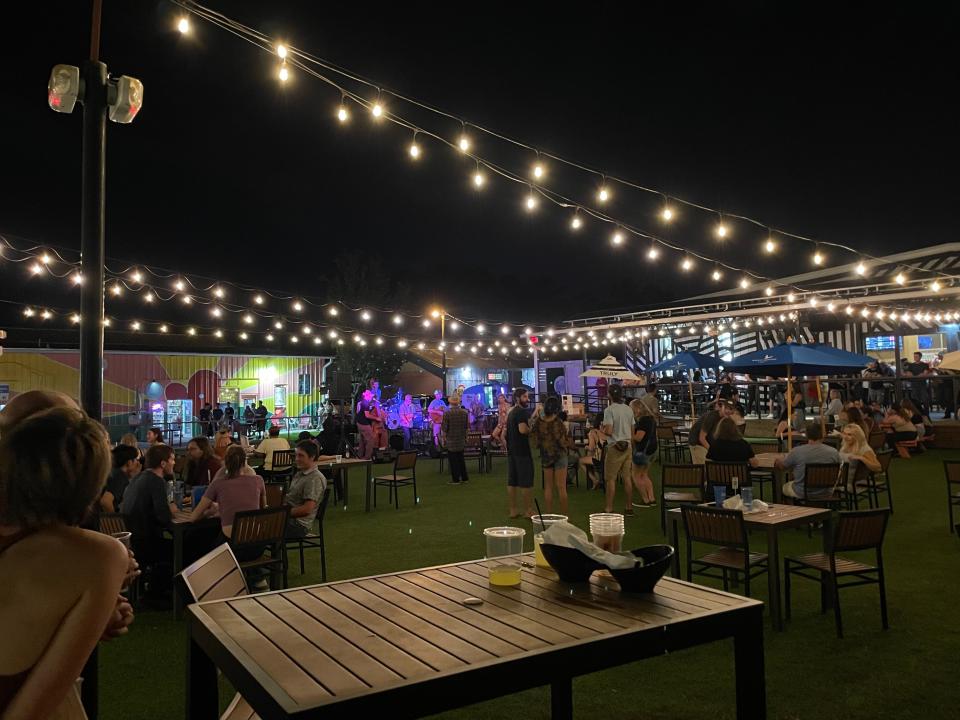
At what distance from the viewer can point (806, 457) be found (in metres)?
6.61

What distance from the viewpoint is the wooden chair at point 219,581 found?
2.30 metres

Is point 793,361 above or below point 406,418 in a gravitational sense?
above

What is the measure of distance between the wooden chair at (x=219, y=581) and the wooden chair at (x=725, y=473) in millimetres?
5251

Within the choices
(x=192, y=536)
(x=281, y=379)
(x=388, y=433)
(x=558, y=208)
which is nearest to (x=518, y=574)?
(x=192, y=536)

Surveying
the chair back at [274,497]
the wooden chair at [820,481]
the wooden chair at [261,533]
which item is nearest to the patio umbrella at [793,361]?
the wooden chair at [820,481]

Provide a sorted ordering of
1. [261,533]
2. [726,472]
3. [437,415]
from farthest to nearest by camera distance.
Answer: [437,415]
[726,472]
[261,533]

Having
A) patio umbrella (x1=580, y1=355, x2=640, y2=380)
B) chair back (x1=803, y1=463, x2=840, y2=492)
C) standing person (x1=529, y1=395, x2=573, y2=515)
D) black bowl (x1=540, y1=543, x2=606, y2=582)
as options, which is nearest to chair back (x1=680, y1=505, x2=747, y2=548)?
chair back (x1=803, y1=463, x2=840, y2=492)

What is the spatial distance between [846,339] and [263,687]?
2545 centimetres

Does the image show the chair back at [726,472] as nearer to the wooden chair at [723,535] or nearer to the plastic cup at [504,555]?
the wooden chair at [723,535]

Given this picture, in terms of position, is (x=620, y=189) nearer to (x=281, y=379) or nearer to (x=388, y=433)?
(x=388, y=433)

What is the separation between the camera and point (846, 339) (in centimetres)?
2323

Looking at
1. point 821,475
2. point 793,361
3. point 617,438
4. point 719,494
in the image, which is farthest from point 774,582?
point 793,361

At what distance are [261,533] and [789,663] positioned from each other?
359 cm

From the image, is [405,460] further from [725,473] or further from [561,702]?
[561,702]
